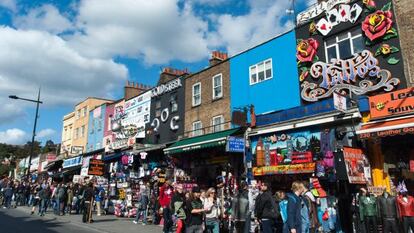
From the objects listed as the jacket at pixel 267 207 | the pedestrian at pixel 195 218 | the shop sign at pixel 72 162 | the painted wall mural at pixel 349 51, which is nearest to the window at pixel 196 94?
the painted wall mural at pixel 349 51

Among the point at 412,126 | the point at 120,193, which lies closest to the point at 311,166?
the point at 412,126

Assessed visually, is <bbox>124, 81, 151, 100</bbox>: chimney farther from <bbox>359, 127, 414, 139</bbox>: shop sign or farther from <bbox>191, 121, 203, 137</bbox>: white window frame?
<bbox>359, 127, 414, 139</bbox>: shop sign

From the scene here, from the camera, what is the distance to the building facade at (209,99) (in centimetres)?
1994

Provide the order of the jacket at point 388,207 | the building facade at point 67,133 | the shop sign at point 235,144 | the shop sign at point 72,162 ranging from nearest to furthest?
the jacket at point 388,207 < the shop sign at point 235,144 < the shop sign at point 72,162 < the building facade at point 67,133

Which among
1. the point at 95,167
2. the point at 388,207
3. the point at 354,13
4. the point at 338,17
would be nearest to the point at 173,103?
the point at 95,167

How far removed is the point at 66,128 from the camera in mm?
40406

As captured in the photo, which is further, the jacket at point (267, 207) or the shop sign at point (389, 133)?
the shop sign at point (389, 133)

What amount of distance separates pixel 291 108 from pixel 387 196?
221 inches

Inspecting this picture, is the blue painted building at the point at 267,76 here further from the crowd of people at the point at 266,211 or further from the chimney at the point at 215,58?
the crowd of people at the point at 266,211

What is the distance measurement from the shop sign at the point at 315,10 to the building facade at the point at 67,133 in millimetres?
28531

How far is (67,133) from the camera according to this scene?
131 ft

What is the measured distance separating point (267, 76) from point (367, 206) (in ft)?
27.3

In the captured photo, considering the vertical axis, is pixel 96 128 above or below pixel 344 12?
below

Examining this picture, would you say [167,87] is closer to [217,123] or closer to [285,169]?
[217,123]
